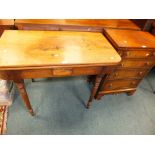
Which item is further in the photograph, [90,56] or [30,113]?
[30,113]

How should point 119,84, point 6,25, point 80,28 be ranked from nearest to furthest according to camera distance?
point 6,25, point 80,28, point 119,84

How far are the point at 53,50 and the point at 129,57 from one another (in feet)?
2.35

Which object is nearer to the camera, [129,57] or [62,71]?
[62,71]

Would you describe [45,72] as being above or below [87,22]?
below

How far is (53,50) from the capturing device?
1.04m

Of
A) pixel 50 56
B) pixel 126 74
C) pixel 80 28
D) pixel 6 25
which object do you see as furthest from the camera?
pixel 126 74

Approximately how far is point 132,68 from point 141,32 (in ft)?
1.31

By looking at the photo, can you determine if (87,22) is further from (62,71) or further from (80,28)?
(62,71)

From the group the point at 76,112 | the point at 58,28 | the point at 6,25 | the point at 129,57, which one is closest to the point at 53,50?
the point at 58,28

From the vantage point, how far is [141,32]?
1.45 m

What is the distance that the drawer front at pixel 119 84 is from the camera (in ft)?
5.07

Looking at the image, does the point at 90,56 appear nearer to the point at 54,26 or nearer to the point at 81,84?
the point at 54,26

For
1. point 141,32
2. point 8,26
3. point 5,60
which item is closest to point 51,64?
point 5,60

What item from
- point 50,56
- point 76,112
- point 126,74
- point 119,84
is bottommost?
point 76,112
